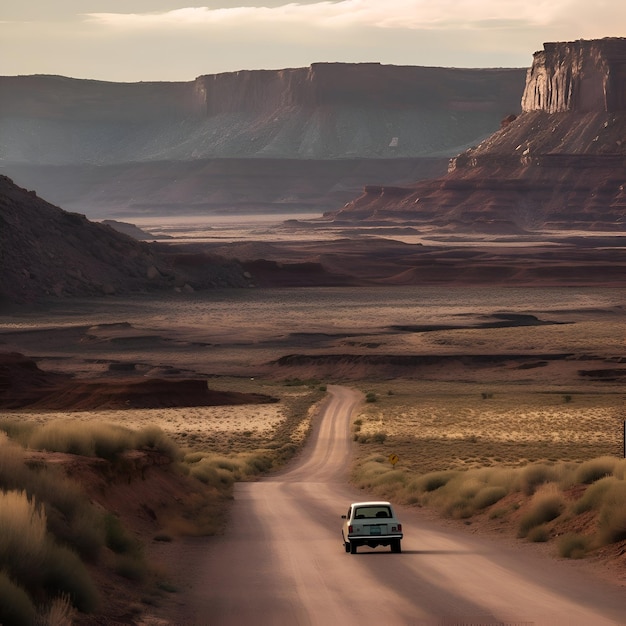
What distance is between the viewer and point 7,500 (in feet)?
52.1

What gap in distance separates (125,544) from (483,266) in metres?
137

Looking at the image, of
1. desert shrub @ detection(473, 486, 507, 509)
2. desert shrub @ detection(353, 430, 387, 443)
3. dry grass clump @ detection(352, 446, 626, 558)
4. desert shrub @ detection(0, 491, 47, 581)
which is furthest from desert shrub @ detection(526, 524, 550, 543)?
desert shrub @ detection(353, 430, 387, 443)

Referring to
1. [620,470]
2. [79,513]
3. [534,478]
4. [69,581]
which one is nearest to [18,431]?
[79,513]

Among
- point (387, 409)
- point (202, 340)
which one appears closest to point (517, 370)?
point (387, 409)

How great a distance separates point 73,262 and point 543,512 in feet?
341

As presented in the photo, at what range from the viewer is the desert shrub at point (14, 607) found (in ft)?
43.1

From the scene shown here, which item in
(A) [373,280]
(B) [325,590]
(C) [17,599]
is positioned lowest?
(A) [373,280]

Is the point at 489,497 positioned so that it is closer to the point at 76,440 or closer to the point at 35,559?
the point at 76,440

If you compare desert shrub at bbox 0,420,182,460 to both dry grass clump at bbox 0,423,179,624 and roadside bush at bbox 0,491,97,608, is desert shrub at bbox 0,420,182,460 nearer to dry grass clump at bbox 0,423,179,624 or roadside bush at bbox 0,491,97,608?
dry grass clump at bbox 0,423,179,624

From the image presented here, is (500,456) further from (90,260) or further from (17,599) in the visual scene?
(90,260)

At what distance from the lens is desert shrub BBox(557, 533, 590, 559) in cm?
2200

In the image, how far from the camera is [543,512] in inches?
1005

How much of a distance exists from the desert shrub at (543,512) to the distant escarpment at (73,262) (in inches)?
3647

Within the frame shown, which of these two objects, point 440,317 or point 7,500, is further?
point 440,317
